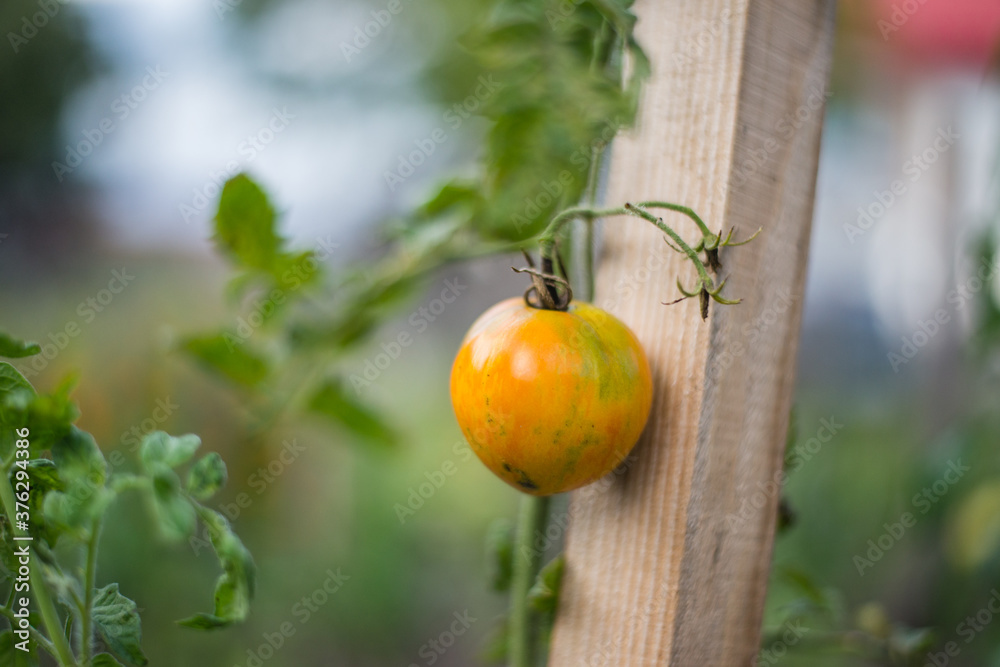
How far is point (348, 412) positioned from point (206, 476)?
0.45m

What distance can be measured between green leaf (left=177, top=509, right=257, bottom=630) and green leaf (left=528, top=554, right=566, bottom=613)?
0.71ft

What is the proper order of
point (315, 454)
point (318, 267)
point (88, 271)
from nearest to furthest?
point (318, 267)
point (88, 271)
point (315, 454)

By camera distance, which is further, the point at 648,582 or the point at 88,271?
the point at 88,271

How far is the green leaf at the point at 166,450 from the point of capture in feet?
1.26

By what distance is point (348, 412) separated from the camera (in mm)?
849

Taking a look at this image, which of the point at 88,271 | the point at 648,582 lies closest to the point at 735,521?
the point at 648,582

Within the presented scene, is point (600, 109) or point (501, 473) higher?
point (600, 109)

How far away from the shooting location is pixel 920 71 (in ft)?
6.15

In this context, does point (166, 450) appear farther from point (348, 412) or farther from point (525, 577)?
point (348, 412)

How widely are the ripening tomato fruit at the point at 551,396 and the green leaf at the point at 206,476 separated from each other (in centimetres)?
15

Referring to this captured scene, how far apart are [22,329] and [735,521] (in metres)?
1.74

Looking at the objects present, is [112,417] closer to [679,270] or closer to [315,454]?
[315,454]

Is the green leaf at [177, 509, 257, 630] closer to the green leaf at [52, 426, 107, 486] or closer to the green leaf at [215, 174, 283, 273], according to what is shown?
the green leaf at [52, 426, 107, 486]

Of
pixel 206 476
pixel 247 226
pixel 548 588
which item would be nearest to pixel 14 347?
pixel 206 476
